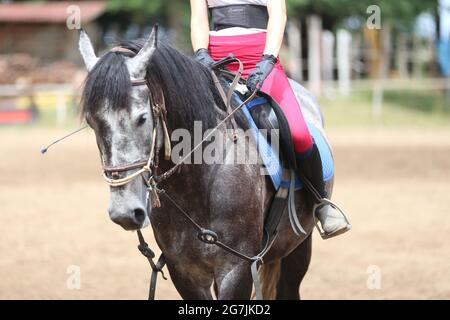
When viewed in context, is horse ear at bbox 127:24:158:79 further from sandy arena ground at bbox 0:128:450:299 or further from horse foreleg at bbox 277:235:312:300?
sandy arena ground at bbox 0:128:450:299

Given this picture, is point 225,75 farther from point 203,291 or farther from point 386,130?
point 386,130

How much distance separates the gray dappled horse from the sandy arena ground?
245cm

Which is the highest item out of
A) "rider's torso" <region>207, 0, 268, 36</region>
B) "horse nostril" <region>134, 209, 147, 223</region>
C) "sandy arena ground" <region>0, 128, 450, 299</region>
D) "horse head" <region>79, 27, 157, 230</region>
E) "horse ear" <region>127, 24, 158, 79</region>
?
"rider's torso" <region>207, 0, 268, 36</region>

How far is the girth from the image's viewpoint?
434 centimetres

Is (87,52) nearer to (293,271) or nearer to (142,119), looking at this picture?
(142,119)

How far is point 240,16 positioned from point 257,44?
19cm

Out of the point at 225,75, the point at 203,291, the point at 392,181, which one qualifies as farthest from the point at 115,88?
the point at 392,181

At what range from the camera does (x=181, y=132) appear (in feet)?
12.3

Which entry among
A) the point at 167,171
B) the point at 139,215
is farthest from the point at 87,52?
the point at 139,215

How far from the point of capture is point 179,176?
12.5 ft

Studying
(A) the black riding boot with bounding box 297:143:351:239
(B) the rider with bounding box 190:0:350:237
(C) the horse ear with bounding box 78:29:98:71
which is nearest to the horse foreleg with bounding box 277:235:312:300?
(A) the black riding boot with bounding box 297:143:351:239

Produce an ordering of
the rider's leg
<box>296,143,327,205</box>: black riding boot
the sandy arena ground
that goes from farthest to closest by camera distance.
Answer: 1. the sandy arena ground
2. <box>296,143,327,205</box>: black riding boot
3. the rider's leg

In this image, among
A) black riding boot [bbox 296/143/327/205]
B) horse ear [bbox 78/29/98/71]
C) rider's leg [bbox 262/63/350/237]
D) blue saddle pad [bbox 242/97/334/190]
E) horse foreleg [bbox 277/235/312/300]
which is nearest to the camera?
horse ear [bbox 78/29/98/71]

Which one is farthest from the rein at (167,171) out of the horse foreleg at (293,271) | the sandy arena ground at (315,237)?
the sandy arena ground at (315,237)
